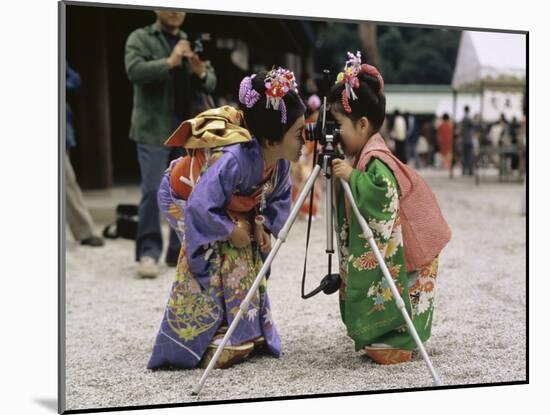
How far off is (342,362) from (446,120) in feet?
25.3

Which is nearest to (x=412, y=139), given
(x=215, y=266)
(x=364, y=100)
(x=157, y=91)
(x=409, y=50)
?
(x=409, y=50)

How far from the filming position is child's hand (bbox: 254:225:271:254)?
2.93m

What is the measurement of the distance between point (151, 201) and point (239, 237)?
5.48 feet

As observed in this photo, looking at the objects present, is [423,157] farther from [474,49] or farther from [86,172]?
[86,172]

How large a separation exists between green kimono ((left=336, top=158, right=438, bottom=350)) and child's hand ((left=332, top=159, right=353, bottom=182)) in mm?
32

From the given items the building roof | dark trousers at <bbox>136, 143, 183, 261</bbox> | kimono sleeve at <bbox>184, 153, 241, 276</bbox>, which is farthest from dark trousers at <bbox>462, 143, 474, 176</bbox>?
kimono sleeve at <bbox>184, 153, 241, 276</bbox>

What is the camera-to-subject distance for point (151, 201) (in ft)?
14.3

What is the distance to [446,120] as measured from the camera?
10250 mm

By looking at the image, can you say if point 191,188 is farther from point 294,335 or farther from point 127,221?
point 127,221

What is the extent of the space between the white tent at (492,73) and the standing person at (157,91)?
2.95 metres

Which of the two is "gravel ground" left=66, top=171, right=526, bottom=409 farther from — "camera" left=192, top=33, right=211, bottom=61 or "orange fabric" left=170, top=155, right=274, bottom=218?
"camera" left=192, top=33, right=211, bottom=61

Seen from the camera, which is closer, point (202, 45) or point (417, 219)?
point (417, 219)

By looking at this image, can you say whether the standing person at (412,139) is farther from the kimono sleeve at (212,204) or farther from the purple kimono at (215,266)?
the kimono sleeve at (212,204)

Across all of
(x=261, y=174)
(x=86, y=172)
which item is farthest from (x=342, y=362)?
(x=86, y=172)
